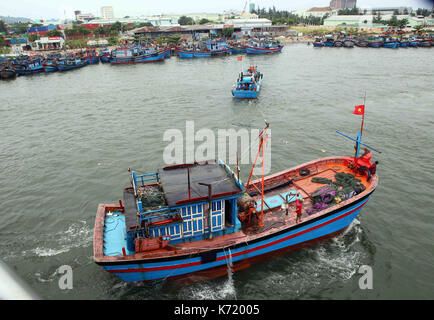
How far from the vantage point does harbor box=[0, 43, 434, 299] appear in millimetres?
11938

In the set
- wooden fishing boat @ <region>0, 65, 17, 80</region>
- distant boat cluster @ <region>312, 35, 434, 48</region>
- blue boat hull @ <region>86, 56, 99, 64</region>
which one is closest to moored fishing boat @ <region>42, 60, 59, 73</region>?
wooden fishing boat @ <region>0, 65, 17, 80</region>

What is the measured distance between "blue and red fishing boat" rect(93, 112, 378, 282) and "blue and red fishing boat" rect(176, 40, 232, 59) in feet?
223

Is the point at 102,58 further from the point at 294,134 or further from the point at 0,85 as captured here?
the point at 294,134

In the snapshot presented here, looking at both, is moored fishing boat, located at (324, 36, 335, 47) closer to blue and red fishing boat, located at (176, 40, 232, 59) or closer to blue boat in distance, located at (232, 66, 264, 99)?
blue and red fishing boat, located at (176, 40, 232, 59)

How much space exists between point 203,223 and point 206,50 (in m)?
71.7

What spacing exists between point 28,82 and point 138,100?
2648cm

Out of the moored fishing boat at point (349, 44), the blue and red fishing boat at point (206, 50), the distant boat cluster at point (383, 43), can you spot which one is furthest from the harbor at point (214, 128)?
the moored fishing boat at point (349, 44)

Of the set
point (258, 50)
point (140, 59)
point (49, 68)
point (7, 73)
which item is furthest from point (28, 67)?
point (258, 50)

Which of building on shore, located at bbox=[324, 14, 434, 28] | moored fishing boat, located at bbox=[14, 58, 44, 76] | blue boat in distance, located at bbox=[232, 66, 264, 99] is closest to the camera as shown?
blue boat in distance, located at bbox=[232, 66, 264, 99]

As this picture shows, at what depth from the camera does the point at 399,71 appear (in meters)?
50.0

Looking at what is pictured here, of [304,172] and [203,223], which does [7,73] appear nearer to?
[304,172]

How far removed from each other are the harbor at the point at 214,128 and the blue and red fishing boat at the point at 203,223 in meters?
0.89

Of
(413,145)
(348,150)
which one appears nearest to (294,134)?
(348,150)

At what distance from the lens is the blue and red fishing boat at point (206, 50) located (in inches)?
2968
